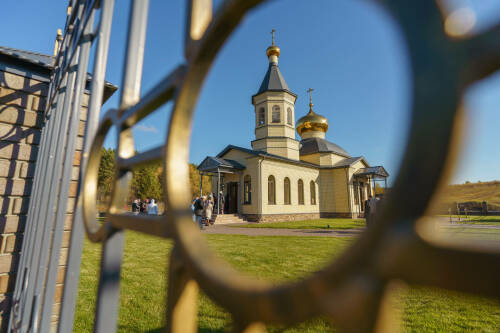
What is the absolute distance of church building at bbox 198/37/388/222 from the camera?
15.4m

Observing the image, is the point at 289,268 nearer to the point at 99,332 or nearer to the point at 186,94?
the point at 99,332

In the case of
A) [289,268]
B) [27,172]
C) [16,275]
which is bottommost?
[289,268]

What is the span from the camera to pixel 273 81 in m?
18.8

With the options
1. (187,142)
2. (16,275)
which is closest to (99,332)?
(187,142)

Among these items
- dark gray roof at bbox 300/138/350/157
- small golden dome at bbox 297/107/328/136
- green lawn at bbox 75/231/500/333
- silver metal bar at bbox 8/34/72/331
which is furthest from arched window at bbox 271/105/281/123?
silver metal bar at bbox 8/34/72/331

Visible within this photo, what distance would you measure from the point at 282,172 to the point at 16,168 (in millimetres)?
14851

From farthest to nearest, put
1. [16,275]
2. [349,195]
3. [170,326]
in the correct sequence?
1. [349,195]
2. [16,275]
3. [170,326]

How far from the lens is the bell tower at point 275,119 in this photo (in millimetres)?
18078

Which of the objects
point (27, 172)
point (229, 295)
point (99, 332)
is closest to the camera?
point (229, 295)

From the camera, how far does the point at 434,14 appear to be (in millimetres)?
168

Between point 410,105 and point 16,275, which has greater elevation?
point 410,105

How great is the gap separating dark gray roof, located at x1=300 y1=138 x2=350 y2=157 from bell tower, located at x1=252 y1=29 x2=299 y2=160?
3.19m

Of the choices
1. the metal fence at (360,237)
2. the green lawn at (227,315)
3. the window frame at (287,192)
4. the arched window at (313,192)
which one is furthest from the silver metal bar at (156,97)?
the arched window at (313,192)

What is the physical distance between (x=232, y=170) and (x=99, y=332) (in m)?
15.2
